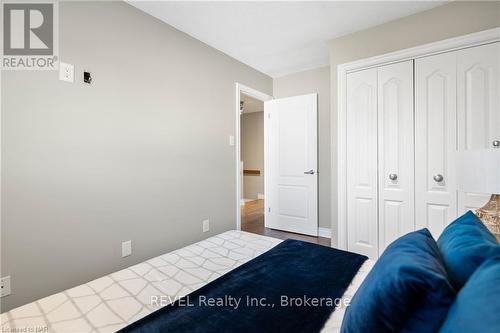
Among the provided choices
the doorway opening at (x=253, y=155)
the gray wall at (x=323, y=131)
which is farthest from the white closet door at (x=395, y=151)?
the doorway opening at (x=253, y=155)

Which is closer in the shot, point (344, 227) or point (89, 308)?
point (89, 308)

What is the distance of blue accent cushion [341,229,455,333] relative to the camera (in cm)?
54

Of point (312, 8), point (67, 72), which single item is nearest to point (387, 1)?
point (312, 8)

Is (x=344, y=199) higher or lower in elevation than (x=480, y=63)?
lower

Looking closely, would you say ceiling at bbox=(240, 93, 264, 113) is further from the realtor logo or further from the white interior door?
the realtor logo

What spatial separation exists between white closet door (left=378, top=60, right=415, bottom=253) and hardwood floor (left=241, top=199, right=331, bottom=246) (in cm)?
106

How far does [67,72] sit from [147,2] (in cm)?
93

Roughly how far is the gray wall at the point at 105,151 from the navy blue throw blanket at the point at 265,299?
125 cm

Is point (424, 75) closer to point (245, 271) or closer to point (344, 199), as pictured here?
point (344, 199)

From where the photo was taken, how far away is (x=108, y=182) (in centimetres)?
201

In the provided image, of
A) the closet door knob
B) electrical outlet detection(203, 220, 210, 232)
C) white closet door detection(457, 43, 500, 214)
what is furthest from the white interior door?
white closet door detection(457, 43, 500, 214)

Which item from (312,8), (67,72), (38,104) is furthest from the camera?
(312,8)

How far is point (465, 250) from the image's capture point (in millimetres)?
669

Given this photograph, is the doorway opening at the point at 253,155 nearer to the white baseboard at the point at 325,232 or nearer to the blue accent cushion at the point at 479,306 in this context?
the white baseboard at the point at 325,232
